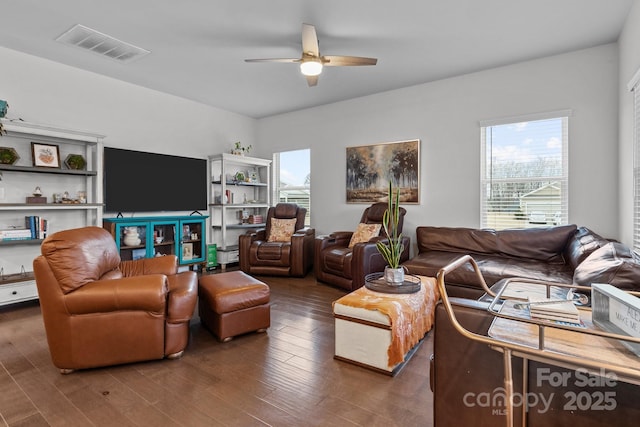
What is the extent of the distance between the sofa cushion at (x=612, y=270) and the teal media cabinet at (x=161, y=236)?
4635mm

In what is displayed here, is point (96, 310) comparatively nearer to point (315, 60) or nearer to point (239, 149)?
point (315, 60)

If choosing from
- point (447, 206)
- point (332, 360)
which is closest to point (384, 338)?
point (332, 360)

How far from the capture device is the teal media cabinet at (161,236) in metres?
4.21

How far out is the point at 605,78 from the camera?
3307 millimetres

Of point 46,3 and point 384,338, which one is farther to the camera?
point 46,3

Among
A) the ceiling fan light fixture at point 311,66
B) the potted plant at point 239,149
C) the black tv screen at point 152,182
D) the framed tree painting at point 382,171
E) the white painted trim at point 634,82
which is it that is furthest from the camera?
the potted plant at point 239,149

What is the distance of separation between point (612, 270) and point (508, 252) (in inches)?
74.5

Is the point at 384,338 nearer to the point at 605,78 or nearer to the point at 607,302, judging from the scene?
the point at 607,302

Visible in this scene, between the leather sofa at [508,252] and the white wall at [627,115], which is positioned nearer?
the white wall at [627,115]

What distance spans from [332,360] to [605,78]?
3.95 metres

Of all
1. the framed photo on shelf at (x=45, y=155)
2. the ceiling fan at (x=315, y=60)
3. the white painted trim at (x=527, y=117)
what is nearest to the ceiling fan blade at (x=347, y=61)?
A: the ceiling fan at (x=315, y=60)

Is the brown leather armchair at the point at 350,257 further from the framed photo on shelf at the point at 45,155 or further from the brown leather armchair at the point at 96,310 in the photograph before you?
the framed photo on shelf at the point at 45,155

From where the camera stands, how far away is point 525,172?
3756 millimetres

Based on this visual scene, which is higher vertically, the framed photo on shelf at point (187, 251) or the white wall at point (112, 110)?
A: the white wall at point (112, 110)
